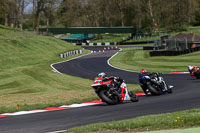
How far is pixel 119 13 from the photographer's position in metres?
129

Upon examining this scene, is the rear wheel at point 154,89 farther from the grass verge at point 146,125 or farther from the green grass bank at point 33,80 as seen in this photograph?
the grass verge at point 146,125

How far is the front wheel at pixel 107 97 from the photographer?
14242 millimetres

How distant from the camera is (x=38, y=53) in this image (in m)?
53.7

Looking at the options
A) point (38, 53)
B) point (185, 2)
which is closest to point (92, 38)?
point (185, 2)

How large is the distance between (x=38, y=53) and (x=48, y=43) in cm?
1067

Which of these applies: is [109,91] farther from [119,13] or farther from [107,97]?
[119,13]

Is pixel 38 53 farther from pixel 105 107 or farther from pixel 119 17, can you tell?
pixel 119 17

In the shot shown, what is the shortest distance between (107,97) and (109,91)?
0.89ft

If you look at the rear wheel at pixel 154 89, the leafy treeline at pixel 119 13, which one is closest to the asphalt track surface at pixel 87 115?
the rear wheel at pixel 154 89

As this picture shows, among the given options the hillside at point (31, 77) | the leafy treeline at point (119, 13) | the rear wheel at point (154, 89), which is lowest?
the hillside at point (31, 77)

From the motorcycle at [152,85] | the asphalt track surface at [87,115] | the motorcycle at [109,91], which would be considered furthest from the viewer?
the motorcycle at [152,85]

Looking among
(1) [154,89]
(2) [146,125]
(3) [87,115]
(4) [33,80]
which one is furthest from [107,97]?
(4) [33,80]

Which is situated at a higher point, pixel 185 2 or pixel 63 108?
pixel 185 2

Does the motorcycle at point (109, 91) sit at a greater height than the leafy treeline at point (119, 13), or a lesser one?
lesser
